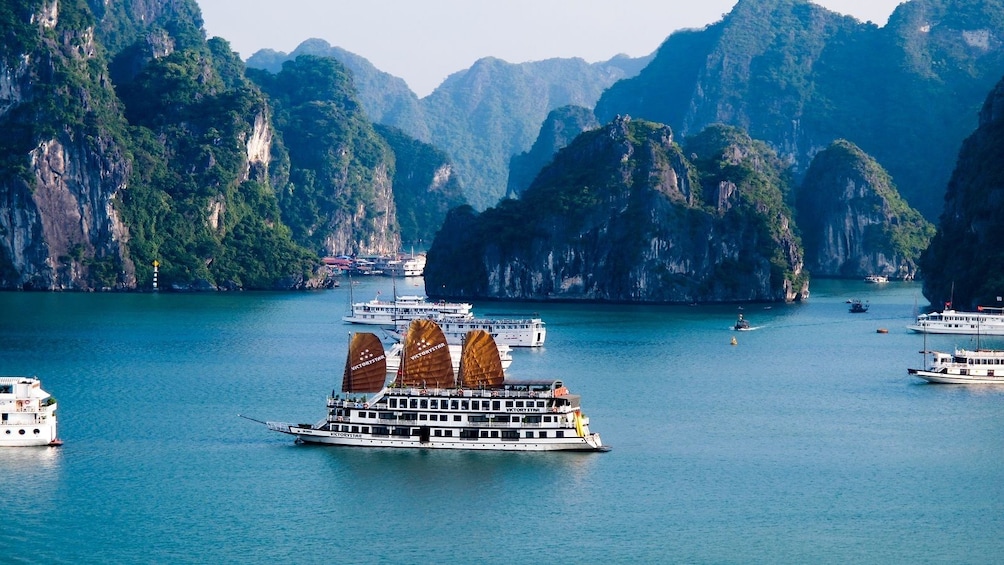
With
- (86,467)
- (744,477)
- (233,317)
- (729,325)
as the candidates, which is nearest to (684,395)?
(744,477)

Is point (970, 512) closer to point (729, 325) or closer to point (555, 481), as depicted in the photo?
point (555, 481)

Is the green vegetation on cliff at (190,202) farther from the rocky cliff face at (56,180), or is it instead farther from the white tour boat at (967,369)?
the white tour boat at (967,369)

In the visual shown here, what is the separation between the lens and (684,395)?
295ft

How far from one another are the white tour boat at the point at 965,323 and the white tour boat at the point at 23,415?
81345mm

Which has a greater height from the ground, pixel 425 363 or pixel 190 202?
pixel 190 202

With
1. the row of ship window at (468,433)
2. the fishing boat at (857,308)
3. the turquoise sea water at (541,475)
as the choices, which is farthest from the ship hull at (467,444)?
the fishing boat at (857,308)

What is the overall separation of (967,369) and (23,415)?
5641cm

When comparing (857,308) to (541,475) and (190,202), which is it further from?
(541,475)

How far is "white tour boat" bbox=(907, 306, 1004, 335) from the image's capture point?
130375 mm

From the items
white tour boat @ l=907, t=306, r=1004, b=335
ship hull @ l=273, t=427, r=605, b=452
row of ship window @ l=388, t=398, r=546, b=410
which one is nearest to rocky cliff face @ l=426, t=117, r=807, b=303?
white tour boat @ l=907, t=306, r=1004, b=335

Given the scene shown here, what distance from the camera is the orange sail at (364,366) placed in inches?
2825

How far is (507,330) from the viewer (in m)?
122

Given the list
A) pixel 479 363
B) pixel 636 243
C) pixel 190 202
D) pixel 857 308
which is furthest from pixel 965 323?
pixel 190 202

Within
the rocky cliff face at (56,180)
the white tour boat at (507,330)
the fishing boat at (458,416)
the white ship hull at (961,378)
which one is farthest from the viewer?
the rocky cliff face at (56,180)
